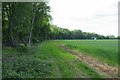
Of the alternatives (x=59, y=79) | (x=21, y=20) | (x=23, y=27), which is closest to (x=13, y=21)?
(x=21, y=20)

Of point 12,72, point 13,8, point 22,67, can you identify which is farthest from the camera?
point 13,8

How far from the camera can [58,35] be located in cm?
12794

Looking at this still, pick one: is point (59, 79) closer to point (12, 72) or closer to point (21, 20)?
point (12, 72)

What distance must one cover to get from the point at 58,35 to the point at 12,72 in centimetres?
11431

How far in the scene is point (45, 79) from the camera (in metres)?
A: 13.9

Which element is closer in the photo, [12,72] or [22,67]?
[12,72]

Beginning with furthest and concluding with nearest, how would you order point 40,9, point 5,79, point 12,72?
1. point 40,9
2. point 12,72
3. point 5,79

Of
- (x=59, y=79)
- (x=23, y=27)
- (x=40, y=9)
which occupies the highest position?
(x=40, y=9)

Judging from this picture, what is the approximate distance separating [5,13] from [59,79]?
19404 millimetres

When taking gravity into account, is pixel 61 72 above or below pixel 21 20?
below

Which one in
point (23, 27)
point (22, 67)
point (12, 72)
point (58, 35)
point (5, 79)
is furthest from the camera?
point (58, 35)

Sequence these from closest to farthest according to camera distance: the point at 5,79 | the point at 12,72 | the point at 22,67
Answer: the point at 5,79 < the point at 12,72 < the point at 22,67

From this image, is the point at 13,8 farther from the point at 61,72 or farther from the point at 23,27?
the point at 61,72

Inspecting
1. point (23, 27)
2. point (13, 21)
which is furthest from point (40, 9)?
point (13, 21)
